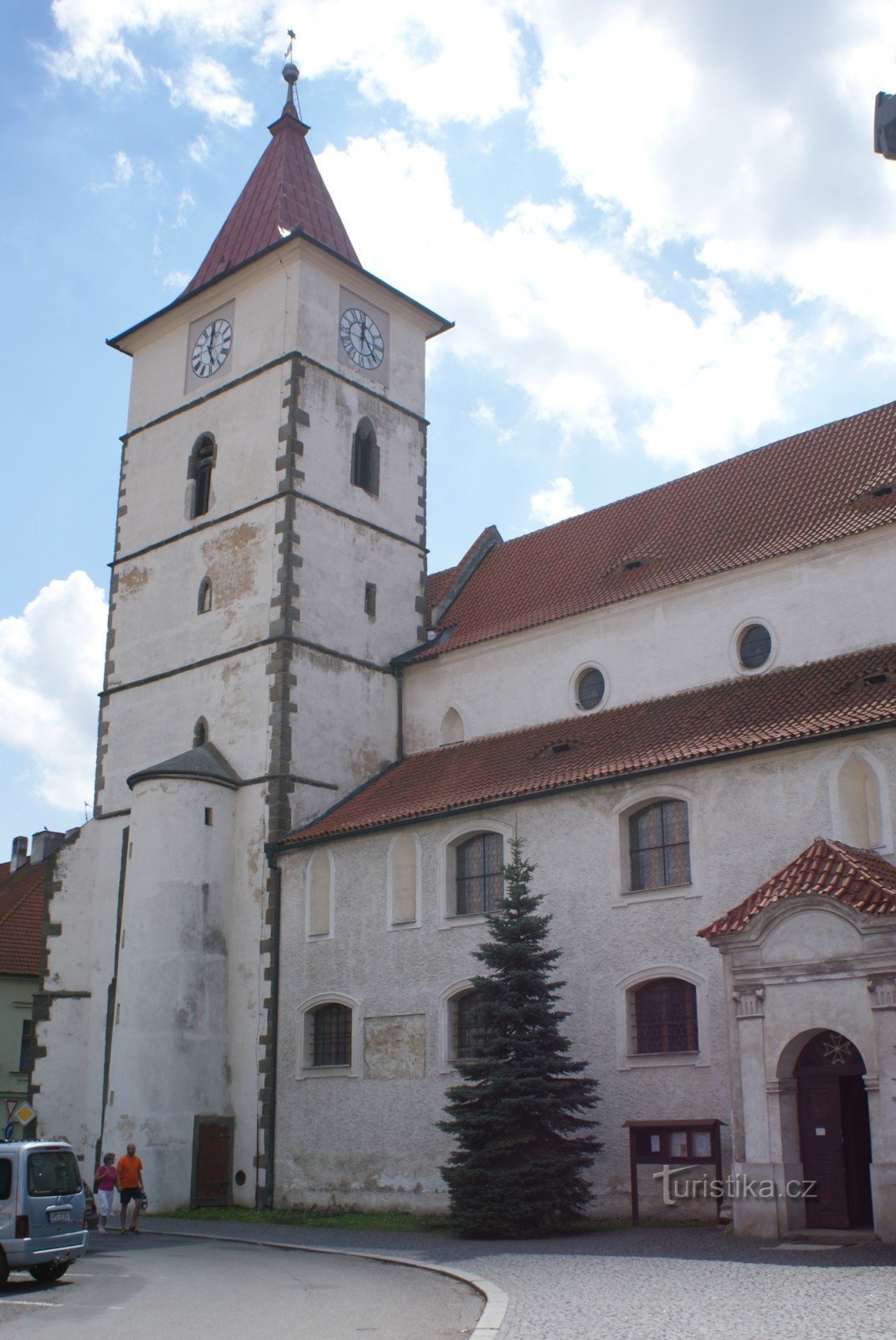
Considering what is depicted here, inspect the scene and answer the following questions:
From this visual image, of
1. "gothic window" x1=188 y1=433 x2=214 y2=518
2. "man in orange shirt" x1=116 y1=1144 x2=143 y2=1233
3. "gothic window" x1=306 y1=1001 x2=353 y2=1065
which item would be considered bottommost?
"man in orange shirt" x1=116 y1=1144 x2=143 y2=1233

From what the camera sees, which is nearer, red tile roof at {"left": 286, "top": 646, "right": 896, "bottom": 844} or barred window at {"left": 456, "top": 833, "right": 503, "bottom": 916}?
red tile roof at {"left": 286, "top": 646, "right": 896, "bottom": 844}

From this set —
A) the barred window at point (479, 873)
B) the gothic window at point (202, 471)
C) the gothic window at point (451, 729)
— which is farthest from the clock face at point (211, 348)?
the barred window at point (479, 873)

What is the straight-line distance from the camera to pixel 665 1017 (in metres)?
20.4

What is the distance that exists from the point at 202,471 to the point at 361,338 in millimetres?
4616

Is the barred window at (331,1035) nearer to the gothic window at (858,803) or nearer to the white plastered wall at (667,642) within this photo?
the white plastered wall at (667,642)

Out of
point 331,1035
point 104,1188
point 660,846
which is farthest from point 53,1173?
point 660,846

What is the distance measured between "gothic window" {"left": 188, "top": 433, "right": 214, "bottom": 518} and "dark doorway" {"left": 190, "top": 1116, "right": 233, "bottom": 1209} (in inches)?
506

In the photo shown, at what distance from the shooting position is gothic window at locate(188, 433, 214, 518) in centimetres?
3112

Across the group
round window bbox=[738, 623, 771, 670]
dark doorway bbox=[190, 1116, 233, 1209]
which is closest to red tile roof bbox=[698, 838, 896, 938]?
round window bbox=[738, 623, 771, 670]

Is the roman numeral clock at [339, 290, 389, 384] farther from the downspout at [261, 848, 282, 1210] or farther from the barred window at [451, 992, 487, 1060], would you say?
the barred window at [451, 992, 487, 1060]

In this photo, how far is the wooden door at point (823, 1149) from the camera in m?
15.9

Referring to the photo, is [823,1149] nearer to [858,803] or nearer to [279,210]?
[858,803]

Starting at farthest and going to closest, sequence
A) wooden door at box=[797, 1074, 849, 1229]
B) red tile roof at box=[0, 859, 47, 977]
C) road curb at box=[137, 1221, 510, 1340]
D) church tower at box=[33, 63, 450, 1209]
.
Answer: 1. red tile roof at box=[0, 859, 47, 977]
2. church tower at box=[33, 63, 450, 1209]
3. wooden door at box=[797, 1074, 849, 1229]
4. road curb at box=[137, 1221, 510, 1340]

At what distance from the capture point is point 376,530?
30.8m
